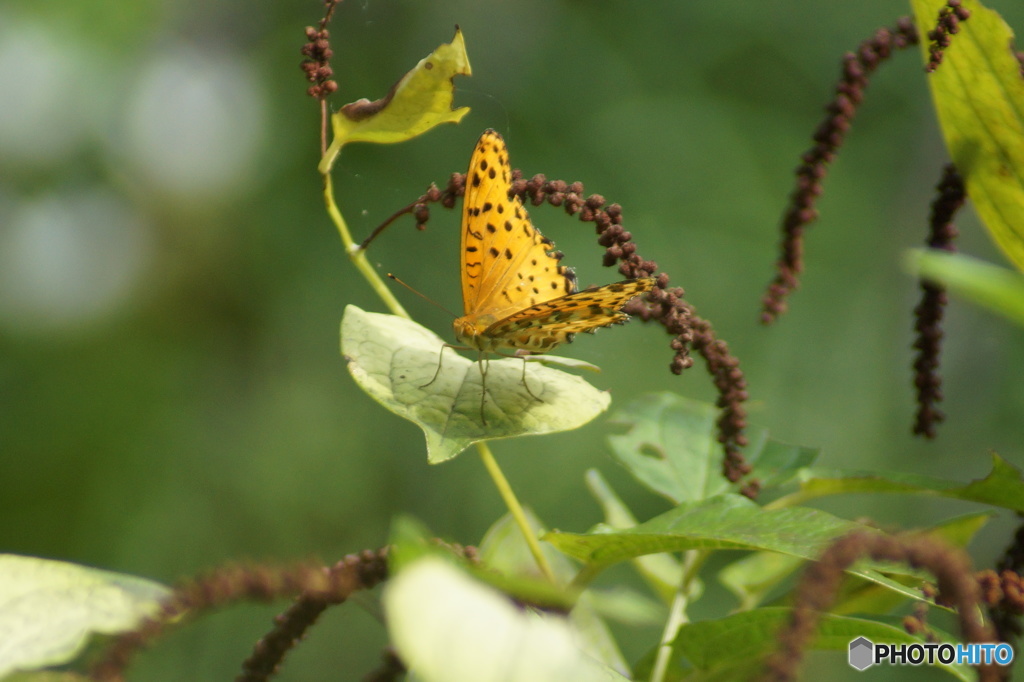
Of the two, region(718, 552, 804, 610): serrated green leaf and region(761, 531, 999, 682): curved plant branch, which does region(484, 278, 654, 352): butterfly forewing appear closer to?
region(718, 552, 804, 610): serrated green leaf

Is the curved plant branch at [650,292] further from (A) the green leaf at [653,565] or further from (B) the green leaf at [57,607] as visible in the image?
(B) the green leaf at [57,607]

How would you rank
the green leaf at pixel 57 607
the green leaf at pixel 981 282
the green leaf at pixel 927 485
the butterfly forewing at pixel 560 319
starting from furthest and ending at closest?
1. the butterfly forewing at pixel 560 319
2. the green leaf at pixel 927 485
3. the green leaf at pixel 57 607
4. the green leaf at pixel 981 282

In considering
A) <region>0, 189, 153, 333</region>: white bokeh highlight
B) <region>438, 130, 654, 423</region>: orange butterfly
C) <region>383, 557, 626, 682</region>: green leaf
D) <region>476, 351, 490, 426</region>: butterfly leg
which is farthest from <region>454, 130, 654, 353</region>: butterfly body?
<region>0, 189, 153, 333</region>: white bokeh highlight

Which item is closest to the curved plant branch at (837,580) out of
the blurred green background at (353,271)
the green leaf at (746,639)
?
the green leaf at (746,639)

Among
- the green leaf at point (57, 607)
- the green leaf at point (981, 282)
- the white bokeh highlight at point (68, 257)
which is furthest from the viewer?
the white bokeh highlight at point (68, 257)

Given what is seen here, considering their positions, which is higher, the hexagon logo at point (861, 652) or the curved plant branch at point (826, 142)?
the curved plant branch at point (826, 142)

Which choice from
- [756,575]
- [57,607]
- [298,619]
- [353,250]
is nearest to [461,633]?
[298,619]

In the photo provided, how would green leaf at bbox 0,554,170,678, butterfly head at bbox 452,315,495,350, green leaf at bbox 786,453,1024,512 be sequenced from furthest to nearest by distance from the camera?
butterfly head at bbox 452,315,495,350, green leaf at bbox 786,453,1024,512, green leaf at bbox 0,554,170,678
